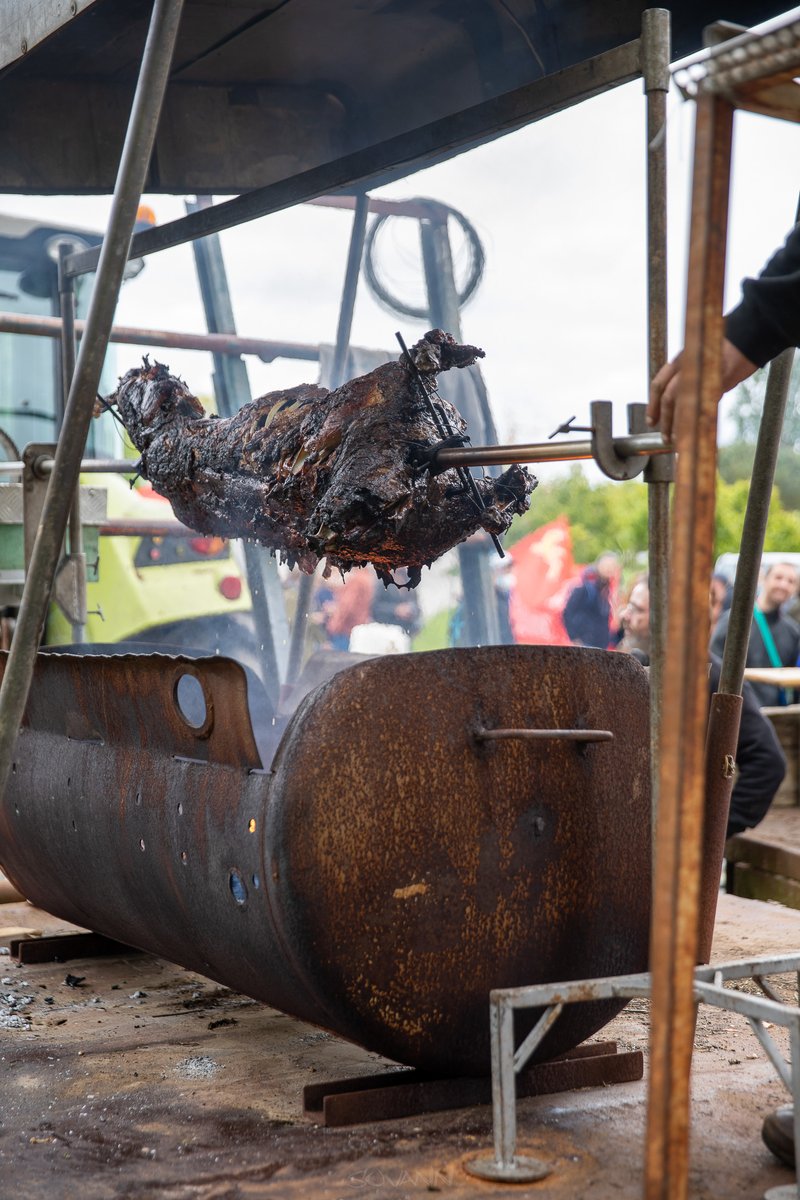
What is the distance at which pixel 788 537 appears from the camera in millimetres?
22484

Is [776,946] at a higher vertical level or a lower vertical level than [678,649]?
lower

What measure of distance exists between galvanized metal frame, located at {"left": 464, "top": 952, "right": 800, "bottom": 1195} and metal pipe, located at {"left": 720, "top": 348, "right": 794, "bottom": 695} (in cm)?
79

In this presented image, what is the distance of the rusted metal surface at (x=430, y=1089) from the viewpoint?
2.47 metres

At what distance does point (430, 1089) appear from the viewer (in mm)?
2541

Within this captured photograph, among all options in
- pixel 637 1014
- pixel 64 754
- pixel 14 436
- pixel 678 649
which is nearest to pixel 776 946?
pixel 637 1014

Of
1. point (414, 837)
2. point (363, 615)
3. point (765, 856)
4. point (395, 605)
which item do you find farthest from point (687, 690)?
point (395, 605)

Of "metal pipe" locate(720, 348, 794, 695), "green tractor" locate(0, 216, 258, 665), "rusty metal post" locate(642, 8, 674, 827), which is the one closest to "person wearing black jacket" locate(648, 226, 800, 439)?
"rusty metal post" locate(642, 8, 674, 827)

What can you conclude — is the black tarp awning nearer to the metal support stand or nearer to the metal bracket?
the metal support stand

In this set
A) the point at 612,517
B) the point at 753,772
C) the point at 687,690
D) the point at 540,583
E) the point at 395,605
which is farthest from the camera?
the point at 612,517

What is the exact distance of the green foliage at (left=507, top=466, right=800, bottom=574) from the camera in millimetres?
23375

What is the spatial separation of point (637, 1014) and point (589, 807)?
105 centimetres

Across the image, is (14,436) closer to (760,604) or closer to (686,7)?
(760,604)

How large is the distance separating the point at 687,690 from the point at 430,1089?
127 cm

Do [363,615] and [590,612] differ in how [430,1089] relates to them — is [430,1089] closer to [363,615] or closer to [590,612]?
[590,612]
